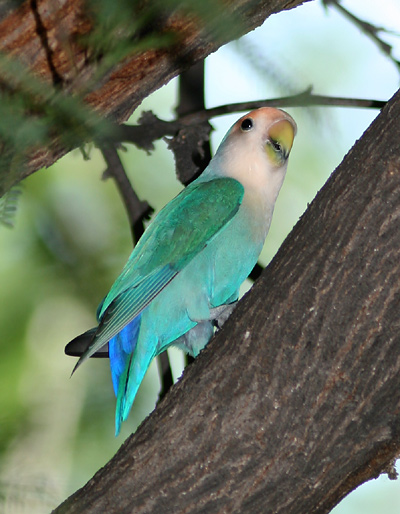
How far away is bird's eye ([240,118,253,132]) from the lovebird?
1.02ft

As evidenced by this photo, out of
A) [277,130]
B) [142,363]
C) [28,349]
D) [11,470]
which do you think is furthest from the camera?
[28,349]

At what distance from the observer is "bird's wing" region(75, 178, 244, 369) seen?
8.32 feet

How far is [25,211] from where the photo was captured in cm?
443

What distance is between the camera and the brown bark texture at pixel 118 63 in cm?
145

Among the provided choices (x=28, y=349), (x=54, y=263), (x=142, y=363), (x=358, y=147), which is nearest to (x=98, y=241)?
(x=54, y=263)

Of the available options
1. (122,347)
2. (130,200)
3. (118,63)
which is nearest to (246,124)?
(130,200)

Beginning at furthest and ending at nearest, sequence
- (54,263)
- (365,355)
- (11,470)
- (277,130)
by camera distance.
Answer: (54,263)
(277,130)
(365,355)
(11,470)

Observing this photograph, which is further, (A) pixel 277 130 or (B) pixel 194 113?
(B) pixel 194 113

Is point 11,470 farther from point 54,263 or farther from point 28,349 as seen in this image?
point 54,263

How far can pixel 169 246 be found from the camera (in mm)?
2654

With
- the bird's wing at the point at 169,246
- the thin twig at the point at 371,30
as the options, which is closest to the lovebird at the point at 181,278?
the bird's wing at the point at 169,246

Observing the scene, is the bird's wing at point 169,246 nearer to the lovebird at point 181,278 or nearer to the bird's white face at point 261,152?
the lovebird at point 181,278

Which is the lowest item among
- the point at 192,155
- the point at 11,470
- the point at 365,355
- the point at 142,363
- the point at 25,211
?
the point at 365,355

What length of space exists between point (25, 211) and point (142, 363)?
219 centimetres
